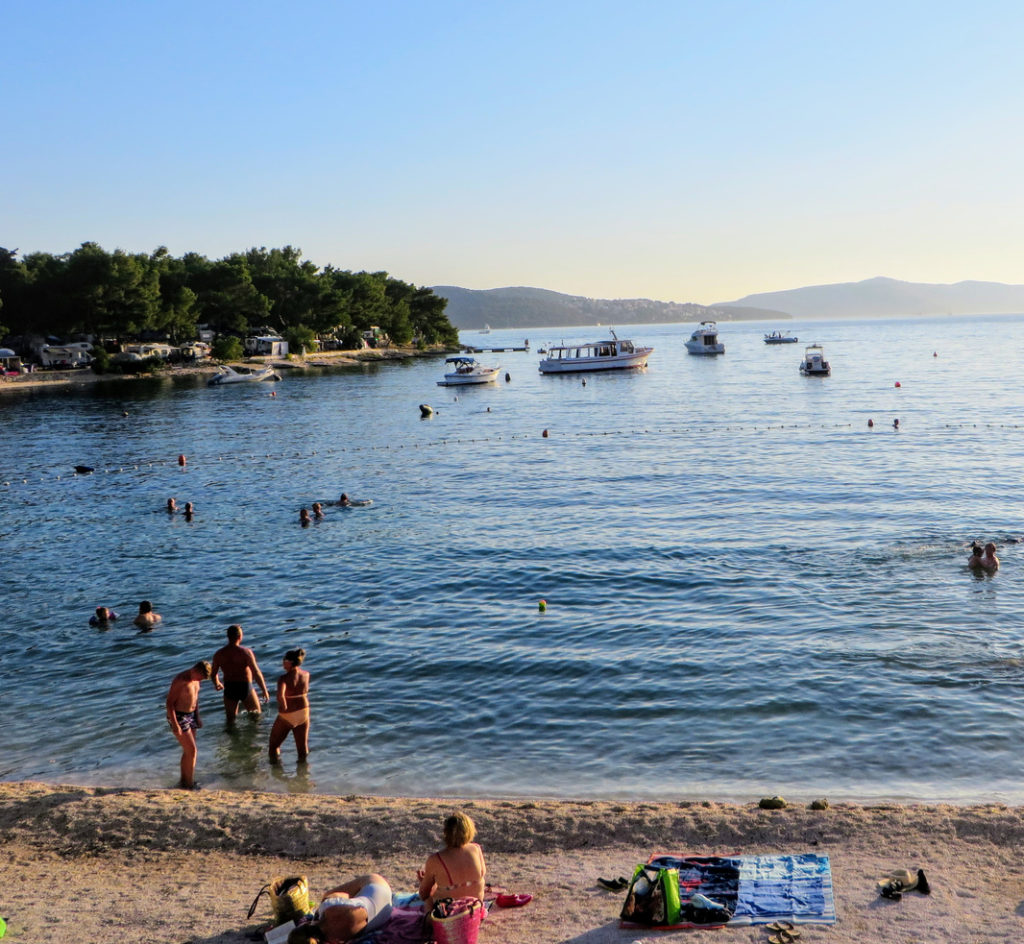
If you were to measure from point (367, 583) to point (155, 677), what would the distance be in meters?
7.41

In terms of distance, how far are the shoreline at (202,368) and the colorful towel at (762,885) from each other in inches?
4007

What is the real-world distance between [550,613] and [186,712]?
1021cm

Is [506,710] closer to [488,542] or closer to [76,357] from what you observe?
[488,542]

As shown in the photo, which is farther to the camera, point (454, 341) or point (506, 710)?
point (454, 341)

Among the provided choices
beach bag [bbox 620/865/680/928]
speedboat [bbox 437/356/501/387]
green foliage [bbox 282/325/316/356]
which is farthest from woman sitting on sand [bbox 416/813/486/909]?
green foliage [bbox 282/325/316/356]

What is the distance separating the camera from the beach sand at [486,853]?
30.3 ft

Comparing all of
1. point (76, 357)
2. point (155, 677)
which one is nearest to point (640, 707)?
point (155, 677)

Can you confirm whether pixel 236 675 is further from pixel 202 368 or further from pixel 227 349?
pixel 227 349

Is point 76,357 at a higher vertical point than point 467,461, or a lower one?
higher

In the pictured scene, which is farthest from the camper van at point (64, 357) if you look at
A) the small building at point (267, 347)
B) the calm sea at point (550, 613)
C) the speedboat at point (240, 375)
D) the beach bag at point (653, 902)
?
the beach bag at point (653, 902)

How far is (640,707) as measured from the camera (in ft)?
55.4

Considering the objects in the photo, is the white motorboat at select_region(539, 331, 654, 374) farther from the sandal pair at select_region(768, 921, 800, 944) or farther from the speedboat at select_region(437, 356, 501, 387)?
the sandal pair at select_region(768, 921, 800, 944)

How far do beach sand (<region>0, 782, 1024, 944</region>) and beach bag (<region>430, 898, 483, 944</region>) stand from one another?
14.5 inches

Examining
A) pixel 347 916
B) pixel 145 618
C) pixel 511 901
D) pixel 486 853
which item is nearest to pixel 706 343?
pixel 145 618
